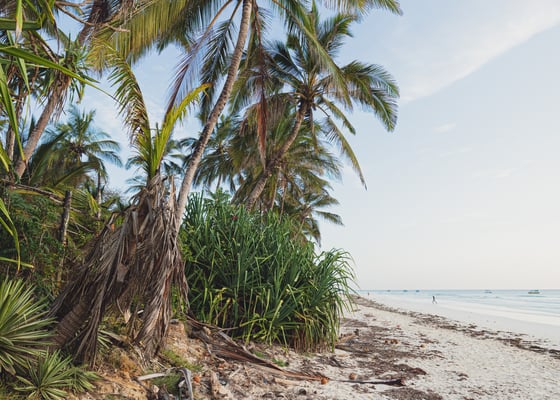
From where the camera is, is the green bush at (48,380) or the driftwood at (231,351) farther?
the driftwood at (231,351)

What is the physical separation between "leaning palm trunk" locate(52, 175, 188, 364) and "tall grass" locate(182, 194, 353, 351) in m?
1.88

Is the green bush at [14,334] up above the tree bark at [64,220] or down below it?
below

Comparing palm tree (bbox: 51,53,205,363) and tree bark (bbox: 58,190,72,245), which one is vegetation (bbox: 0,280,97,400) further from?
tree bark (bbox: 58,190,72,245)

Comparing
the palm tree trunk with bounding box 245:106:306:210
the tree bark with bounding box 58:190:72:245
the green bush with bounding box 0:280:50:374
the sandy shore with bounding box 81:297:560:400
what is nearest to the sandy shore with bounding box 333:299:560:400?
the sandy shore with bounding box 81:297:560:400

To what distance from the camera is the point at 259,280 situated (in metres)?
4.85

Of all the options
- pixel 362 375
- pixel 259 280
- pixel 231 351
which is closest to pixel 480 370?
pixel 362 375

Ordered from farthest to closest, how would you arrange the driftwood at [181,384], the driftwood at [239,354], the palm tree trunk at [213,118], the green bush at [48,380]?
the palm tree trunk at [213,118] → the driftwood at [239,354] → the driftwood at [181,384] → the green bush at [48,380]

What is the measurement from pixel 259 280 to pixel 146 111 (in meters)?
2.73

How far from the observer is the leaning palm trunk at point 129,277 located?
2.54 m

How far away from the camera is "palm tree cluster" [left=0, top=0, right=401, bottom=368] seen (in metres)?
2.59

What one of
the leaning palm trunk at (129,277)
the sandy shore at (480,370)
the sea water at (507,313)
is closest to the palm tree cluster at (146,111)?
the leaning palm trunk at (129,277)

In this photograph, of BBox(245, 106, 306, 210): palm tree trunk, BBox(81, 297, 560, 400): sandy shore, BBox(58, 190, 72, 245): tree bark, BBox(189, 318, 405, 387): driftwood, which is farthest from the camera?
BBox(245, 106, 306, 210): palm tree trunk

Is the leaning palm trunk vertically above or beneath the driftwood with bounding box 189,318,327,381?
above

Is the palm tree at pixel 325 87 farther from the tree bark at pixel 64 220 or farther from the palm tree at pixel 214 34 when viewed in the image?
the tree bark at pixel 64 220
